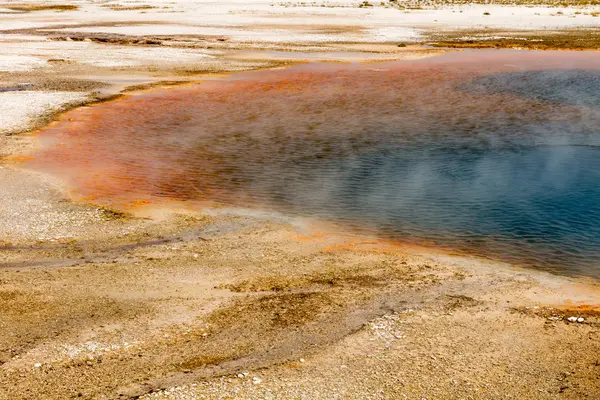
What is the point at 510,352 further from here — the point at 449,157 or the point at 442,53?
the point at 442,53

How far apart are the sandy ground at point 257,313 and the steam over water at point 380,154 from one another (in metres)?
1.18

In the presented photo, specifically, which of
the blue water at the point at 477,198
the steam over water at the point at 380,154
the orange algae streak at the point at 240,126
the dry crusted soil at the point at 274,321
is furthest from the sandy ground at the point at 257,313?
the orange algae streak at the point at 240,126

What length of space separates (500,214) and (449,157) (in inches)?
175

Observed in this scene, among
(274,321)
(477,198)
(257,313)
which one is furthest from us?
(477,198)

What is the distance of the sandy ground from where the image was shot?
24.4 ft

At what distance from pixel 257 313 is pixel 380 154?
952cm

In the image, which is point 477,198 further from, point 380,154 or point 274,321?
point 274,321

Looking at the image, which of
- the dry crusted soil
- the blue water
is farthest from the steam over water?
the dry crusted soil

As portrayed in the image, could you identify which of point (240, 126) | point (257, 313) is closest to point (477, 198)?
point (257, 313)

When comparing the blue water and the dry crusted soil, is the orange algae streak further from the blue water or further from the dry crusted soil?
the dry crusted soil

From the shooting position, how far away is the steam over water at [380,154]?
12906 millimetres

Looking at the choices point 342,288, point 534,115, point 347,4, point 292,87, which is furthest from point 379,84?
point 347,4

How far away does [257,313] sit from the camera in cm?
896

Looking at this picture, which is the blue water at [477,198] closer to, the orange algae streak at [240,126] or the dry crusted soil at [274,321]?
the dry crusted soil at [274,321]
